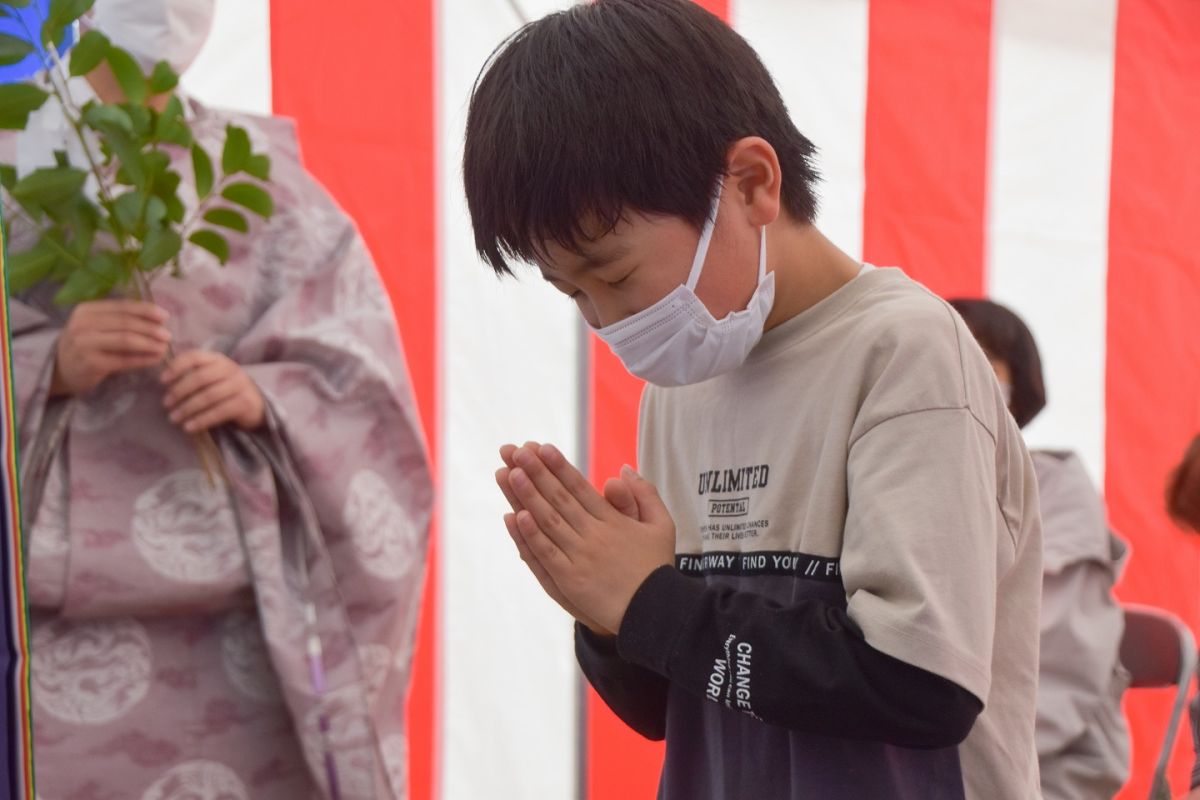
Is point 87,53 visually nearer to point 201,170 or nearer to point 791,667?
point 201,170

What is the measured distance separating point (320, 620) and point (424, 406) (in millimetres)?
563

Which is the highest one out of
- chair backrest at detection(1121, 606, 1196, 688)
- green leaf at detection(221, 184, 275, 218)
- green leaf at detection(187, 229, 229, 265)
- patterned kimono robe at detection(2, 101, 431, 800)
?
green leaf at detection(221, 184, 275, 218)

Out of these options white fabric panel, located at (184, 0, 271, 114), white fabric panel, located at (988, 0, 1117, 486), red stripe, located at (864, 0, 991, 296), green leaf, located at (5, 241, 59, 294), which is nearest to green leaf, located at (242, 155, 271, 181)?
green leaf, located at (5, 241, 59, 294)

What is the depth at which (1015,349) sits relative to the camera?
6.97 ft

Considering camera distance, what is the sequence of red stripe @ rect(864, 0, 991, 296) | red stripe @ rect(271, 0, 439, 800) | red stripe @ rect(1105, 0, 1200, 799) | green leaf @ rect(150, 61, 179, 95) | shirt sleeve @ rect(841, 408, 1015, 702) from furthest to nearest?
1. red stripe @ rect(1105, 0, 1200, 799)
2. red stripe @ rect(864, 0, 991, 296)
3. red stripe @ rect(271, 0, 439, 800)
4. green leaf @ rect(150, 61, 179, 95)
5. shirt sleeve @ rect(841, 408, 1015, 702)

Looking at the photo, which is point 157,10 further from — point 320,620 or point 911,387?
point 911,387

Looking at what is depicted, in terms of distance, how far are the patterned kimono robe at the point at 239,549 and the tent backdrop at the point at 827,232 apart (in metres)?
0.32

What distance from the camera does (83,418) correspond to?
1.46 m

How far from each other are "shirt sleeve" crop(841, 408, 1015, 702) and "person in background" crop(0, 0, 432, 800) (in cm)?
89

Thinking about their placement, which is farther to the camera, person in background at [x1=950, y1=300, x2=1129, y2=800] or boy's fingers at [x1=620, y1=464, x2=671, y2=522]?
person in background at [x1=950, y1=300, x2=1129, y2=800]

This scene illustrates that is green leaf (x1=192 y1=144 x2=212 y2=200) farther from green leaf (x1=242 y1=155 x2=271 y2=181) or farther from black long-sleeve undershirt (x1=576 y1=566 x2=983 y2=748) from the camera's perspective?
black long-sleeve undershirt (x1=576 y1=566 x2=983 y2=748)

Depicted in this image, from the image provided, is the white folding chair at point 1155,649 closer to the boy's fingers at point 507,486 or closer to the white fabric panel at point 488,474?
the white fabric panel at point 488,474

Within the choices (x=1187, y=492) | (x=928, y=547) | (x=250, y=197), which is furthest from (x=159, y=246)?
(x=1187, y=492)

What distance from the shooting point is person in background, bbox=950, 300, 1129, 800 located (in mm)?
1843
